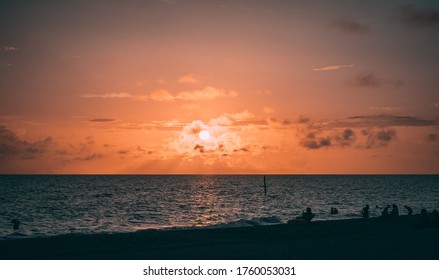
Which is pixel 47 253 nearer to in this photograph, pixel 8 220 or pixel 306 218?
pixel 306 218

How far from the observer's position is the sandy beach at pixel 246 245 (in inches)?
837

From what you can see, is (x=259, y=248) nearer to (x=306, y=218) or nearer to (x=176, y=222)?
(x=306, y=218)

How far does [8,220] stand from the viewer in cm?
6294

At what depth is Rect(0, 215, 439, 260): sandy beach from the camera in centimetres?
2125

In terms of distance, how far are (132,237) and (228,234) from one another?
19.7 ft

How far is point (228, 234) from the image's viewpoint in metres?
29.7

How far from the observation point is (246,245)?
24312 millimetres
